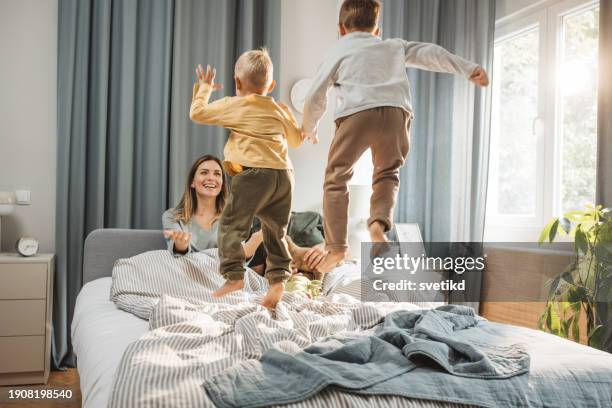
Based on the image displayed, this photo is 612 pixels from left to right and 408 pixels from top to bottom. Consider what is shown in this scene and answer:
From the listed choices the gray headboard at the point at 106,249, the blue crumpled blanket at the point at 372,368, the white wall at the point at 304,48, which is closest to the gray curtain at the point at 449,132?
the white wall at the point at 304,48

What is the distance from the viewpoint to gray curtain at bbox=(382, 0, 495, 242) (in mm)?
3281

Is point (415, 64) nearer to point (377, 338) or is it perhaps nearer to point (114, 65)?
point (377, 338)

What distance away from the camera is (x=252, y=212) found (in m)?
1.07

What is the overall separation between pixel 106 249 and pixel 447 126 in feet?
7.26

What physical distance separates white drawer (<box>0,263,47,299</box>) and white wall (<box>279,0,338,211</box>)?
1.70m

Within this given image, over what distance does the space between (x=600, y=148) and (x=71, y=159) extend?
120 inches

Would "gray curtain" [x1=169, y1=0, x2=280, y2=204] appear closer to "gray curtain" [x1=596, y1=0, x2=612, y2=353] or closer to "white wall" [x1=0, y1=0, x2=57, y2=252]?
"white wall" [x1=0, y1=0, x2=57, y2=252]

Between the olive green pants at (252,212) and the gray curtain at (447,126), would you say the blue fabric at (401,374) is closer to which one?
the olive green pants at (252,212)

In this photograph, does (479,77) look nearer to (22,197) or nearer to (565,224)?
(565,224)

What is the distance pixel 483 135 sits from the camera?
3.45 meters

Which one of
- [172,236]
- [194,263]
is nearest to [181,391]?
[172,236]

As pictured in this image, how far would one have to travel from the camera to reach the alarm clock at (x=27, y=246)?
3.41 meters

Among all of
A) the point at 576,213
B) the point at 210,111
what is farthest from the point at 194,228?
the point at 576,213

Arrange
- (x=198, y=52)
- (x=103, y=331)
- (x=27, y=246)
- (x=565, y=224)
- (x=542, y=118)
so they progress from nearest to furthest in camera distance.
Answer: (x=103, y=331) → (x=565, y=224) → (x=27, y=246) → (x=542, y=118) → (x=198, y=52)
